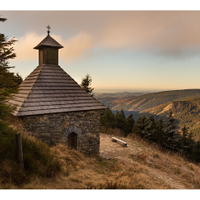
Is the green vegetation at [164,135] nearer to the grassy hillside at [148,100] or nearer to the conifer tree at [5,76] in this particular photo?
the conifer tree at [5,76]

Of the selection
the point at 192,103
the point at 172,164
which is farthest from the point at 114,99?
the point at 172,164

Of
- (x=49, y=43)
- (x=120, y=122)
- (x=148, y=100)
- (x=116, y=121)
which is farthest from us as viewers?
(x=148, y=100)

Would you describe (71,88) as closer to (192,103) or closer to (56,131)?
(56,131)

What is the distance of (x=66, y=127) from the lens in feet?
29.4

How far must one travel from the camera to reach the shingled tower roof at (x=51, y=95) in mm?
8102

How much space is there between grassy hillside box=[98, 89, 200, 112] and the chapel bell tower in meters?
142

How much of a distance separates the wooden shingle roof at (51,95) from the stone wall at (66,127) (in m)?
0.34

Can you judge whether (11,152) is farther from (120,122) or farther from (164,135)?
(120,122)

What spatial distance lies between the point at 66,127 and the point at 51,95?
2.02 meters

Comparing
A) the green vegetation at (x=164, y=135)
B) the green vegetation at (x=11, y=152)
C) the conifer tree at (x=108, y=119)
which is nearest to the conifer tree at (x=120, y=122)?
the conifer tree at (x=108, y=119)

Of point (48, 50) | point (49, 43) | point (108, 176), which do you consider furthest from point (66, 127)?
point (49, 43)

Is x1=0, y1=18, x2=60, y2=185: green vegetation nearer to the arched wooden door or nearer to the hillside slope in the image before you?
the hillside slope

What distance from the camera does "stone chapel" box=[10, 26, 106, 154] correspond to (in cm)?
806

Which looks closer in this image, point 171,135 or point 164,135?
point 171,135
